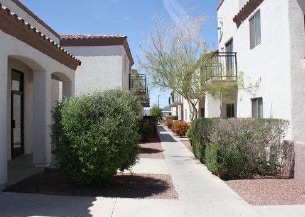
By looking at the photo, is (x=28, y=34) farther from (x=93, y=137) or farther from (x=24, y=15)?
(x=24, y=15)

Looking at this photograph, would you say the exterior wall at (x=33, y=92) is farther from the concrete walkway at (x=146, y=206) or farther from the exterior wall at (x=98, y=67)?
the exterior wall at (x=98, y=67)

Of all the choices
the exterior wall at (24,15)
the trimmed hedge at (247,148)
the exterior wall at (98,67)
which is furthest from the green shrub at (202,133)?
the exterior wall at (98,67)

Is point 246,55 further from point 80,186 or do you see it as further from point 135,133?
point 80,186

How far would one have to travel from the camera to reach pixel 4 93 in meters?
7.70

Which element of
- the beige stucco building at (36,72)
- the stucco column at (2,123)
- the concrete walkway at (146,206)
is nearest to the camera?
the concrete walkway at (146,206)

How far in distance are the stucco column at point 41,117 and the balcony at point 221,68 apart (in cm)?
658

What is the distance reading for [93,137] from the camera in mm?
7613

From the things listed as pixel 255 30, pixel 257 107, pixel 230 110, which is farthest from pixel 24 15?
pixel 230 110

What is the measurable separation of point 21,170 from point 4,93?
123 inches

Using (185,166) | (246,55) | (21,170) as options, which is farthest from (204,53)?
(21,170)

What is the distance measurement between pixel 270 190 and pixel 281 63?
14.2ft

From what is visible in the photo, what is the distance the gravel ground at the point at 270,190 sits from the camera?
7183mm

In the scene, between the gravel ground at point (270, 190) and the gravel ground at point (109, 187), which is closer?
the gravel ground at point (270, 190)

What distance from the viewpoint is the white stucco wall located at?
10.3 meters
